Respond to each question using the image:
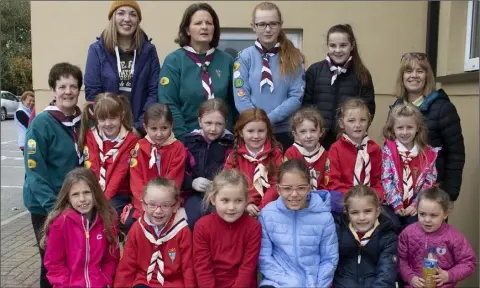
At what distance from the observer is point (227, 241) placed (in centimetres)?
316

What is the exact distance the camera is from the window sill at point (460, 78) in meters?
4.39

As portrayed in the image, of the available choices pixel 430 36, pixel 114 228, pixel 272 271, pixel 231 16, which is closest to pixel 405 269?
pixel 272 271

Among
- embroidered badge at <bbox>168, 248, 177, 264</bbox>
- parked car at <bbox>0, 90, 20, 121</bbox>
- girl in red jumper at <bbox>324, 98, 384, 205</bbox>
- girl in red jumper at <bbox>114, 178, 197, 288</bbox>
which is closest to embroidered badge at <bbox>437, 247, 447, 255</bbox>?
girl in red jumper at <bbox>324, 98, 384, 205</bbox>

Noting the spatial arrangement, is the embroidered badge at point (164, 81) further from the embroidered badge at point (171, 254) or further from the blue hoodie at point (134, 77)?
the embroidered badge at point (171, 254)

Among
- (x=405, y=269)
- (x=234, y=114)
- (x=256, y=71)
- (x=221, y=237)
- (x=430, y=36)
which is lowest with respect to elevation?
(x=405, y=269)

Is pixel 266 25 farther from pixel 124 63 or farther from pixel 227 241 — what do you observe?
pixel 227 241

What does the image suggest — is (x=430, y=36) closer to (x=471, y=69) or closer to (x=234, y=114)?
(x=471, y=69)

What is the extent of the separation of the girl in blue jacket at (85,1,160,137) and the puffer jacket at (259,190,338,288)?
1.41 meters

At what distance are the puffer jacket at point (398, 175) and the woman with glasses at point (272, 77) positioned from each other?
832 millimetres

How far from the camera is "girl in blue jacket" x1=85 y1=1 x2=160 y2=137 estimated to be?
4.00 m

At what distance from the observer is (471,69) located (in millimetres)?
4742

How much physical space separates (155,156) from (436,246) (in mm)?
2001

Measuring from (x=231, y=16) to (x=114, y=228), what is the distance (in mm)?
3688

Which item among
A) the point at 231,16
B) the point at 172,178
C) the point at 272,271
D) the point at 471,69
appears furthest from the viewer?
the point at 231,16
